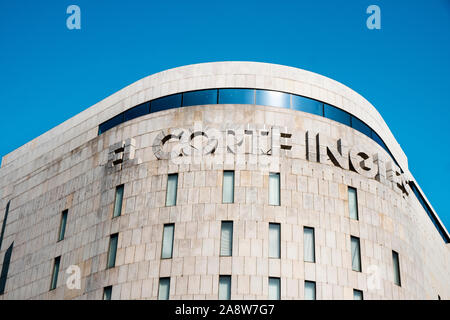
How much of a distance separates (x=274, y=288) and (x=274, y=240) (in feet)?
10.4

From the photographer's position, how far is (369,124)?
159ft

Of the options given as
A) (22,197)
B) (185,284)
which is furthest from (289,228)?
(22,197)

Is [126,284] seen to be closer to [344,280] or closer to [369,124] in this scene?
[344,280]

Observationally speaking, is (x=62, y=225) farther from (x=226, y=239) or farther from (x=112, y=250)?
(x=226, y=239)

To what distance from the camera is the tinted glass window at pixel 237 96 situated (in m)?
44.6

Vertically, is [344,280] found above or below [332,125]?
below

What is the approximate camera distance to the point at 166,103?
45.8 metres

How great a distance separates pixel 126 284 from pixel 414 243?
72.9 ft

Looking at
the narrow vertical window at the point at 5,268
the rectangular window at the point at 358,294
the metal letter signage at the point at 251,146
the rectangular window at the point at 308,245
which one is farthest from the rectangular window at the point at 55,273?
the rectangular window at the point at 358,294

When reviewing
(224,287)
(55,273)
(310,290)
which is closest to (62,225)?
(55,273)

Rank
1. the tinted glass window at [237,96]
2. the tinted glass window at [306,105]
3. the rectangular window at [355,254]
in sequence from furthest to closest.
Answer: the tinted glass window at [306,105] < the tinted glass window at [237,96] < the rectangular window at [355,254]

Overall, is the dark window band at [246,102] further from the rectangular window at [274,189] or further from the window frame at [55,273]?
the window frame at [55,273]

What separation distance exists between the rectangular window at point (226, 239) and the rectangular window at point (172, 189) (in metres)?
3.95

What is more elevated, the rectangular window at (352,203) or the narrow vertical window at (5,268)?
the rectangular window at (352,203)
